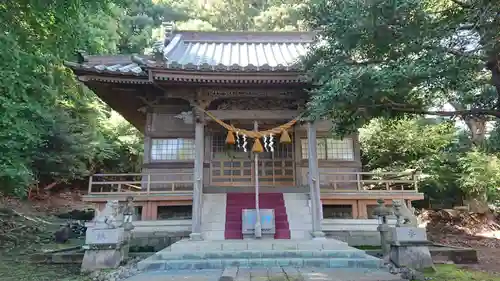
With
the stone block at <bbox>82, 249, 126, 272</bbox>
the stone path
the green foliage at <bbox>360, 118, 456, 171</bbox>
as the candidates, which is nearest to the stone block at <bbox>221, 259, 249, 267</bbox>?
the stone path

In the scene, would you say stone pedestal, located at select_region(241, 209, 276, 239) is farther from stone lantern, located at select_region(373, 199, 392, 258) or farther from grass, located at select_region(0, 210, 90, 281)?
grass, located at select_region(0, 210, 90, 281)

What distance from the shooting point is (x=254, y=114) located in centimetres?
950

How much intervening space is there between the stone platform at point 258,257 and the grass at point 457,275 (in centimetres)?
95

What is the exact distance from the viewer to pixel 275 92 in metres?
9.52

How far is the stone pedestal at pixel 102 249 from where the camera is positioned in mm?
6316

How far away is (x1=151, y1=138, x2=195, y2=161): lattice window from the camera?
1134 cm

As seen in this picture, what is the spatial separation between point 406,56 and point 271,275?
3856 millimetres

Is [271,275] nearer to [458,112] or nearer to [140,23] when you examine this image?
[458,112]

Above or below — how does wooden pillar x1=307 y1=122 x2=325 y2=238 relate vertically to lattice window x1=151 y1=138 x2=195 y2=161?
below

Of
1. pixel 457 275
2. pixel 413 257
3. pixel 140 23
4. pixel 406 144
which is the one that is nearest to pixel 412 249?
pixel 413 257

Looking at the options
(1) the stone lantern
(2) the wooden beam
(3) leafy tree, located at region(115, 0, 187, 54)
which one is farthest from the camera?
(3) leafy tree, located at region(115, 0, 187, 54)

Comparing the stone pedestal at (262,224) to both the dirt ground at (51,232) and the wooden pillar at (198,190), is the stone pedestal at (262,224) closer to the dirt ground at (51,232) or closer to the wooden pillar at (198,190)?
the wooden pillar at (198,190)

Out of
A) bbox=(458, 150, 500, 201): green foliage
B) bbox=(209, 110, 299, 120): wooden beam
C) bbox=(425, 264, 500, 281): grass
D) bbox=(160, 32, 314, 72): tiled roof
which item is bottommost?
bbox=(425, 264, 500, 281): grass

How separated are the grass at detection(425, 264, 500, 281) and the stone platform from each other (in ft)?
3.10
